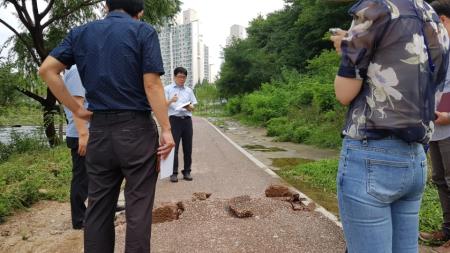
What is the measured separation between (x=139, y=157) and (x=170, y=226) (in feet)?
6.63

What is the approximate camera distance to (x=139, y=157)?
9.30ft

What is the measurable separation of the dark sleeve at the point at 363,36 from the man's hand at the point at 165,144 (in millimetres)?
1506

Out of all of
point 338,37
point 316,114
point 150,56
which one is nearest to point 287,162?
point 316,114

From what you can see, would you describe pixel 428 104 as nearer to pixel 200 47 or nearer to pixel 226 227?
pixel 226 227

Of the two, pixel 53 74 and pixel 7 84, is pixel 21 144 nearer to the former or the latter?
pixel 7 84

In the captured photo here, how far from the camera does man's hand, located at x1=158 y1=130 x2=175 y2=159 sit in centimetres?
293

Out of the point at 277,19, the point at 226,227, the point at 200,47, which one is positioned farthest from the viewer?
the point at 200,47

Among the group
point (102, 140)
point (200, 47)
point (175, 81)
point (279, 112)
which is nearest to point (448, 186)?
point (102, 140)

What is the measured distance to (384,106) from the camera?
174 centimetres

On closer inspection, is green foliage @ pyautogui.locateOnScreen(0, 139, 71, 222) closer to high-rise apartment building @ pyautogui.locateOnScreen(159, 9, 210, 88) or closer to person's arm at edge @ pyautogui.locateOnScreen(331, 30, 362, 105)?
person's arm at edge @ pyautogui.locateOnScreen(331, 30, 362, 105)

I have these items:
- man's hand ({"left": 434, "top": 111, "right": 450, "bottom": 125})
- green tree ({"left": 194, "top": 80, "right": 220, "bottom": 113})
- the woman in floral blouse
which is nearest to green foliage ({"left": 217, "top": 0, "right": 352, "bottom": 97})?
green tree ({"left": 194, "top": 80, "right": 220, "bottom": 113})

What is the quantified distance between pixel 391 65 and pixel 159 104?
5.21ft

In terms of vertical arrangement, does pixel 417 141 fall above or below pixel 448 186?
above

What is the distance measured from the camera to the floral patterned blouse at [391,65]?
171 centimetres
